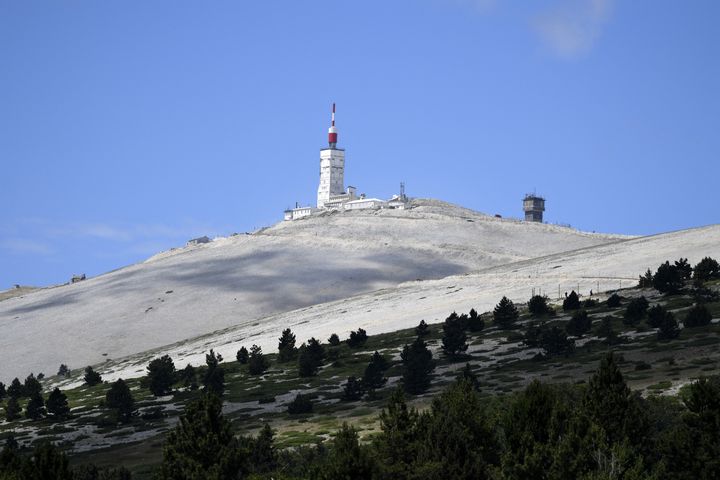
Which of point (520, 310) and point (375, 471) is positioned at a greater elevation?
point (520, 310)

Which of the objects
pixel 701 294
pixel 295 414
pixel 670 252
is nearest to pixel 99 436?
pixel 295 414

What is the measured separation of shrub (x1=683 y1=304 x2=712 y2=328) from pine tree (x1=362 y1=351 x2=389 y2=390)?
2656 cm

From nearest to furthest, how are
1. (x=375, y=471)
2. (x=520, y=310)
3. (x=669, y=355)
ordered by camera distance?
1. (x=375, y=471)
2. (x=669, y=355)
3. (x=520, y=310)

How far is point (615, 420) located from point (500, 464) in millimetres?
5706

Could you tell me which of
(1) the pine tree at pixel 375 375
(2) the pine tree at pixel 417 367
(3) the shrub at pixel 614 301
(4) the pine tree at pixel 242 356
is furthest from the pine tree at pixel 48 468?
(3) the shrub at pixel 614 301

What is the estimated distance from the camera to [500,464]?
1980 inches

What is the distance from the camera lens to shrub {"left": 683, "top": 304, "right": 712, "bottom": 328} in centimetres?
9350

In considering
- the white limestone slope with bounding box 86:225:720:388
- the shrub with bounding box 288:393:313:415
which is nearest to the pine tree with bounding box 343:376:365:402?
the shrub with bounding box 288:393:313:415

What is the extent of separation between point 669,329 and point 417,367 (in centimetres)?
2138

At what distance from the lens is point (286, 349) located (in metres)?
117

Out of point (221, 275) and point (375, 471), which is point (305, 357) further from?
point (221, 275)

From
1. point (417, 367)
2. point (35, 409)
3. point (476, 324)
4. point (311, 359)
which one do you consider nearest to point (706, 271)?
point (476, 324)

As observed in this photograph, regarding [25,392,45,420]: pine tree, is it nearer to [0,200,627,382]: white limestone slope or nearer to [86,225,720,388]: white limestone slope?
[86,225,720,388]: white limestone slope

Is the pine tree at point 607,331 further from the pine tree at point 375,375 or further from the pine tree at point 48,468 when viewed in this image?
the pine tree at point 48,468
